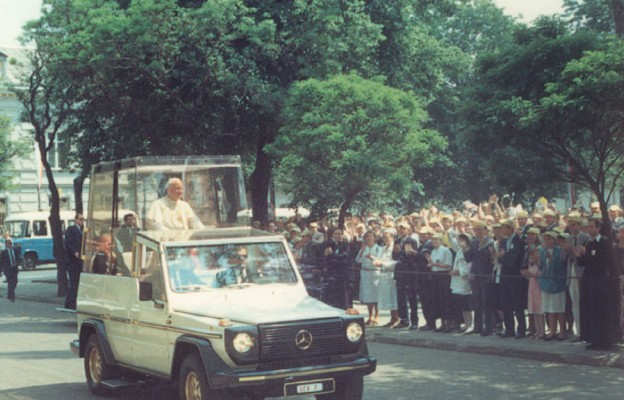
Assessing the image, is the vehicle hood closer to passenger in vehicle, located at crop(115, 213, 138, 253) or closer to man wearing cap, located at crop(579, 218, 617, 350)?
passenger in vehicle, located at crop(115, 213, 138, 253)

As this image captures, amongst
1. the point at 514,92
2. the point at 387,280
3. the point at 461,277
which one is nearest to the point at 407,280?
the point at 387,280

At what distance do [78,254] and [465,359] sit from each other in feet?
40.9

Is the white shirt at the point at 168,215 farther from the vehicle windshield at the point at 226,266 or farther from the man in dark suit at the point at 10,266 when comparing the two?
the man in dark suit at the point at 10,266

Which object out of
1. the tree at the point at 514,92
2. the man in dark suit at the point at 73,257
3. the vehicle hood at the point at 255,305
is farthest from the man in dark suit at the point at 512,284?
the man in dark suit at the point at 73,257

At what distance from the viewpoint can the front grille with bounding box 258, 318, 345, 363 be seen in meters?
10.4

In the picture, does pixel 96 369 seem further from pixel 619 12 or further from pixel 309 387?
pixel 619 12

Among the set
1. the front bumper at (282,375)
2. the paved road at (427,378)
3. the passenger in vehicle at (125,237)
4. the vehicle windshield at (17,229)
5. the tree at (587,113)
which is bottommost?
the paved road at (427,378)

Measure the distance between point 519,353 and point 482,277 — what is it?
2.70 m

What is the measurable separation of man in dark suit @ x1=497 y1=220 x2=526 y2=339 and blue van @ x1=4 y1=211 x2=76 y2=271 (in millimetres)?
41241

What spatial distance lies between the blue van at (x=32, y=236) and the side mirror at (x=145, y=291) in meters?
45.9

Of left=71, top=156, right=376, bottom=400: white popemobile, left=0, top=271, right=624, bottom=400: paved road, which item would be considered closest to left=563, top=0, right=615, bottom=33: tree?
left=0, top=271, right=624, bottom=400: paved road

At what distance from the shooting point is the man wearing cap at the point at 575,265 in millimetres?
17241

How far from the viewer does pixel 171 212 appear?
44.8 feet

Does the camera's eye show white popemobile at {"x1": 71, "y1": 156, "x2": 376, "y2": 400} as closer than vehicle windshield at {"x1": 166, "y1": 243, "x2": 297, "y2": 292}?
Yes
